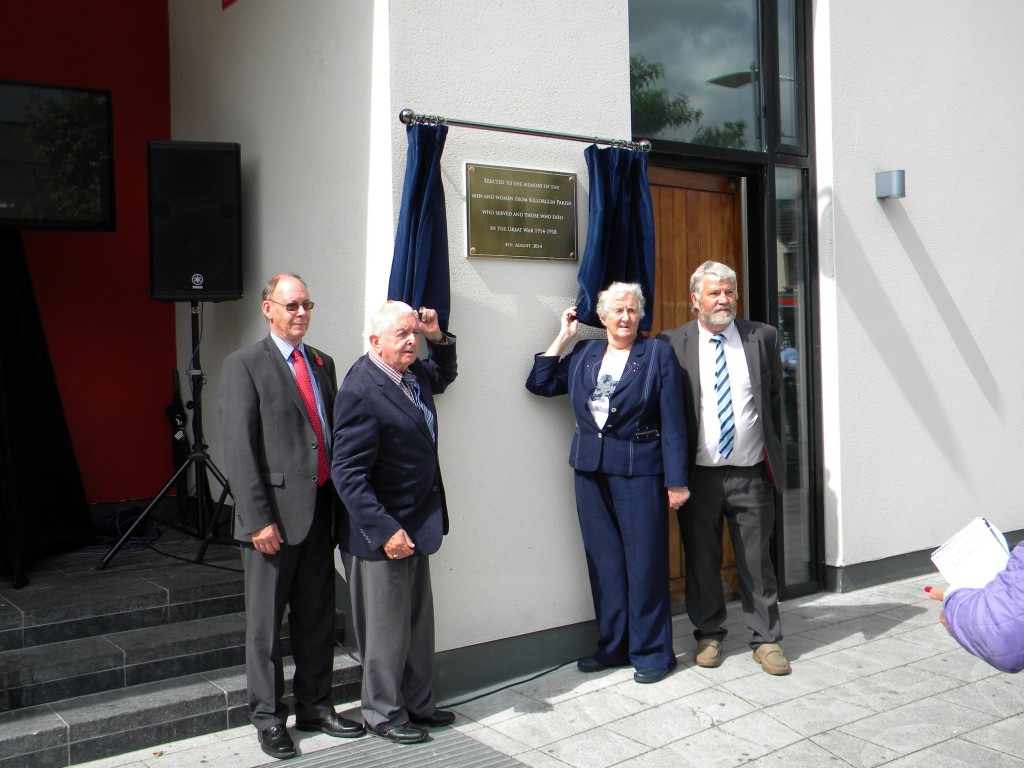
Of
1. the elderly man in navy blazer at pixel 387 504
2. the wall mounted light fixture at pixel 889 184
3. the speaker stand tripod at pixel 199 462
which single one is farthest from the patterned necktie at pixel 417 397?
the wall mounted light fixture at pixel 889 184

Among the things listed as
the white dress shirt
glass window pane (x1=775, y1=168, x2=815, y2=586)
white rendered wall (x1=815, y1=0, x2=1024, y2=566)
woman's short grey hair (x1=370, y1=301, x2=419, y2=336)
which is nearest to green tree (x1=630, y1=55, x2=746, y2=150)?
glass window pane (x1=775, y1=168, x2=815, y2=586)

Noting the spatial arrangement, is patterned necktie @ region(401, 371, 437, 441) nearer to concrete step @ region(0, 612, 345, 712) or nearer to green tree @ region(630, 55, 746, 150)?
concrete step @ region(0, 612, 345, 712)

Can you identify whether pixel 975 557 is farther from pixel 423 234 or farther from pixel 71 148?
pixel 71 148

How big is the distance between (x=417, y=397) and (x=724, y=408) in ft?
5.20

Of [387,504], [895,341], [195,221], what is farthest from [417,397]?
[895,341]

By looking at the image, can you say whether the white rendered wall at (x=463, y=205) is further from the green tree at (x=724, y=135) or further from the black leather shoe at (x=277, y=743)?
the black leather shoe at (x=277, y=743)

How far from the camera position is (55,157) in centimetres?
532

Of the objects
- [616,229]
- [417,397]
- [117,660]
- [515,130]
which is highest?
[515,130]

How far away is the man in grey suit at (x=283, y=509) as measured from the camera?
12.4 feet

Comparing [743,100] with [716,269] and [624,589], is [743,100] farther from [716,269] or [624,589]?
[624,589]

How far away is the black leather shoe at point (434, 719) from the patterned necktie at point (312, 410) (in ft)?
3.37

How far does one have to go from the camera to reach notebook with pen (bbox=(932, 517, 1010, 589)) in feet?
7.53

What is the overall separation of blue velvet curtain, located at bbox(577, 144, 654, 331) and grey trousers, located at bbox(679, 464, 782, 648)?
0.83 metres

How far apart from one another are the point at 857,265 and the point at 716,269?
69.0 inches
